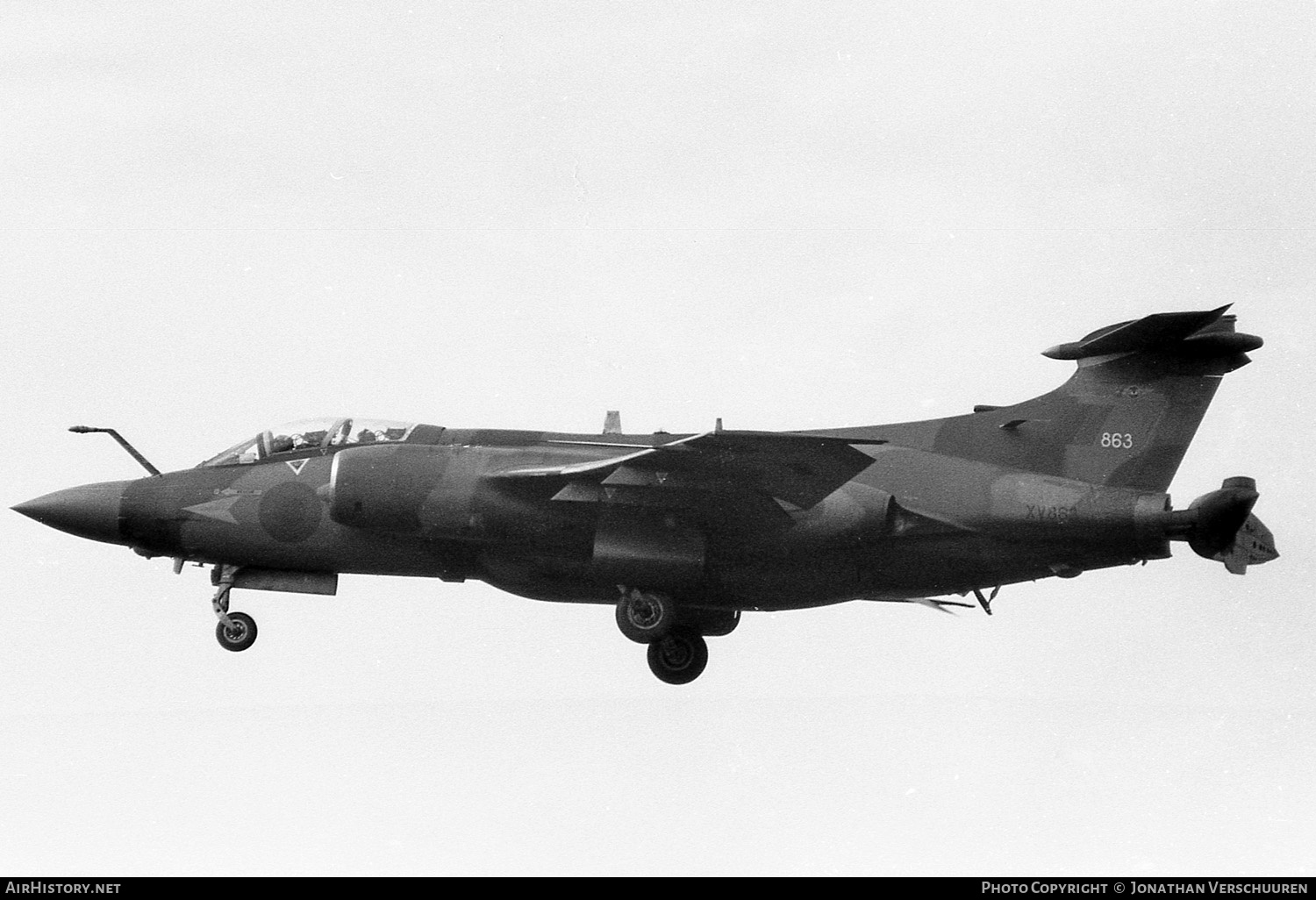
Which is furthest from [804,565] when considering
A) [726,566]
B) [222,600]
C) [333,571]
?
[222,600]

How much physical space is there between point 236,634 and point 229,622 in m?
0.15

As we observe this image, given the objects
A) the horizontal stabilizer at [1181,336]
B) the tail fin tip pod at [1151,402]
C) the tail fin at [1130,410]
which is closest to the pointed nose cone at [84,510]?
the tail fin at [1130,410]

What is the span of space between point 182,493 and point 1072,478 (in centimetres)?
944

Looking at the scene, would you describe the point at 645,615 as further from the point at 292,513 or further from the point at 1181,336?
the point at 1181,336

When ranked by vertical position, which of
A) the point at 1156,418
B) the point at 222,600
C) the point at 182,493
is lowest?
the point at 222,600

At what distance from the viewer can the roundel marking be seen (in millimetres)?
18344

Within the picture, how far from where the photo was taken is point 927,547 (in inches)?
684

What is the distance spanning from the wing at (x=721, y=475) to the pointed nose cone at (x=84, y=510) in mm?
4518

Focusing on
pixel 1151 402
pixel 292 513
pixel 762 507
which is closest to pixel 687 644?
pixel 762 507

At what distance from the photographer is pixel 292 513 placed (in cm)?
1838

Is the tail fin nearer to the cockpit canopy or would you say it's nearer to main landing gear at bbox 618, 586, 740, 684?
main landing gear at bbox 618, 586, 740, 684

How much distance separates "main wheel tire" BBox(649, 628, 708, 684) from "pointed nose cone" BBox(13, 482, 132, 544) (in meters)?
5.99

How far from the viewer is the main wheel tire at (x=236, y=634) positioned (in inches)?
744

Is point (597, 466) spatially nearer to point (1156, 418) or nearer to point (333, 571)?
point (333, 571)
